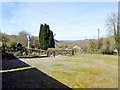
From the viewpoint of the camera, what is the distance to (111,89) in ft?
35.4

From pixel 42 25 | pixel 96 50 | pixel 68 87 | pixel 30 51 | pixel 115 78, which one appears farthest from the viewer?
pixel 42 25

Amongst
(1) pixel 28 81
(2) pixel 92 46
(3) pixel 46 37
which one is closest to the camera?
(1) pixel 28 81

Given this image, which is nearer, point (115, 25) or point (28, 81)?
point (28, 81)

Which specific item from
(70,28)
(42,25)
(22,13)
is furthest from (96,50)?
(22,13)

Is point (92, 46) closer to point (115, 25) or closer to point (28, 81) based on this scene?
point (115, 25)

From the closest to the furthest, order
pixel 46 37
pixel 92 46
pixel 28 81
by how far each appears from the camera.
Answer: pixel 28 81 → pixel 92 46 → pixel 46 37

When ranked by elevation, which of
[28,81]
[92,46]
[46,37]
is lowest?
[28,81]

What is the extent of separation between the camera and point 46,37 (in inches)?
1532

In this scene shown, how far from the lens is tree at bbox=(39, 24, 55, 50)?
37.8 meters

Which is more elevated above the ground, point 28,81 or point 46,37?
point 46,37

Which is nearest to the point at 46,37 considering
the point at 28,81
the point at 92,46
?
the point at 92,46

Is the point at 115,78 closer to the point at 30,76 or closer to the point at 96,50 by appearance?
the point at 30,76

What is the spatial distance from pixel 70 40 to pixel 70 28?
15.8m

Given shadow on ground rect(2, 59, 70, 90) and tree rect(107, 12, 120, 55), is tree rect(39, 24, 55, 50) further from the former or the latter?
shadow on ground rect(2, 59, 70, 90)
